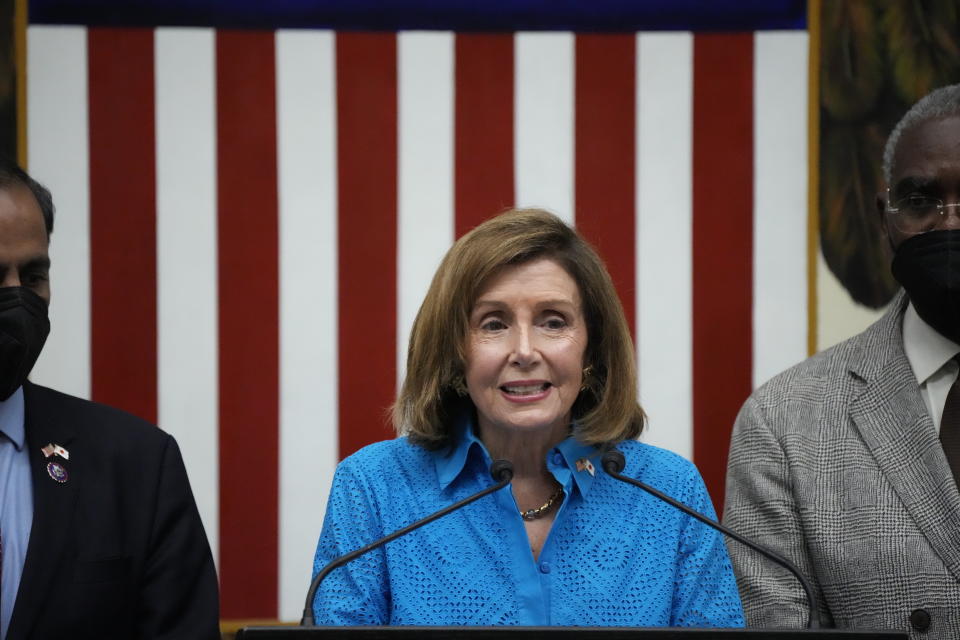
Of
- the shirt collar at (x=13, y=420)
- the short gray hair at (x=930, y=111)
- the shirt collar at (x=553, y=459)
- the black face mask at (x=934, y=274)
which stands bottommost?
the shirt collar at (x=553, y=459)

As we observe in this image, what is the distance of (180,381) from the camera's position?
10.0ft

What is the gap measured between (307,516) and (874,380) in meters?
1.61

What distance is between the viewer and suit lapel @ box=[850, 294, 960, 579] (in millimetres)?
2027

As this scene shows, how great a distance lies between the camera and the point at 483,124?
3082mm

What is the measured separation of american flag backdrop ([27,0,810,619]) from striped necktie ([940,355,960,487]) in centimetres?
99

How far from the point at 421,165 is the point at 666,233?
718mm

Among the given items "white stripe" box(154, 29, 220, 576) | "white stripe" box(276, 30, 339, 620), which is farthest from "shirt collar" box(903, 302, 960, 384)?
"white stripe" box(154, 29, 220, 576)

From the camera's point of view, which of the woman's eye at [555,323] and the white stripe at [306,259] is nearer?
the woman's eye at [555,323]

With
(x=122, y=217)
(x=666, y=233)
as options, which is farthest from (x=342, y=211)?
(x=666, y=233)

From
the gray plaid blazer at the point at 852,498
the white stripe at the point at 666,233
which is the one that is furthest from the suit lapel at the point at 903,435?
the white stripe at the point at 666,233

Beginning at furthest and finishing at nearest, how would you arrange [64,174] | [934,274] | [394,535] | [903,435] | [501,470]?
[64,174]
[903,435]
[934,274]
[501,470]
[394,535]

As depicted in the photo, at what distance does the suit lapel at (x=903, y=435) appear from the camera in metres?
2.03

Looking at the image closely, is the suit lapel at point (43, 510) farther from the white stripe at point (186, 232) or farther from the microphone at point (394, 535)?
the white stripe at point (186, 232)

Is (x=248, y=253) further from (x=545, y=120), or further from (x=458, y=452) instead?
(x=458, y=452)
